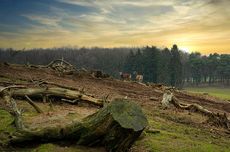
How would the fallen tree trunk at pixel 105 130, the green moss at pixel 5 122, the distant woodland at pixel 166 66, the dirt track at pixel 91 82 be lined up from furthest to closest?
the distant woodland at pixel 166 66
the dirt track at pixel 91 82
the green moss at pixel 5 122
the fallen tree trunk at pixel 105 130

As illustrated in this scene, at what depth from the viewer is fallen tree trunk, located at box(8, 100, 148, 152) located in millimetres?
9812

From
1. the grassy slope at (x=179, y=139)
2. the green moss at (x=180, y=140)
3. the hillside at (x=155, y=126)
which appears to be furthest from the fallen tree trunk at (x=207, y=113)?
the green moss at (x=180, y=140)

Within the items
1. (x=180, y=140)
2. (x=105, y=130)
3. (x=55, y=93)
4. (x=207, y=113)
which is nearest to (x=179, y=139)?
(x=180, y=140)

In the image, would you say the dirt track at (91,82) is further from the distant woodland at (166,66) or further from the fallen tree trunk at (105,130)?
the distant woodland at (166,66)

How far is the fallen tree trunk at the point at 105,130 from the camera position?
9.81 metres

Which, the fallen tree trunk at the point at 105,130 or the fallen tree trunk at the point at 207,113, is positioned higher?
the fallen tree trunk at the point at 105,130

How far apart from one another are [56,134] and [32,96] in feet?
24.7

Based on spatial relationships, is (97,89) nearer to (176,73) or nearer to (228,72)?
(176,73)

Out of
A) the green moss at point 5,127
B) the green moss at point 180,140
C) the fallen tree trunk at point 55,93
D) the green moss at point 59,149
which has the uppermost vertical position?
the fallen tree trunk at point 55,93

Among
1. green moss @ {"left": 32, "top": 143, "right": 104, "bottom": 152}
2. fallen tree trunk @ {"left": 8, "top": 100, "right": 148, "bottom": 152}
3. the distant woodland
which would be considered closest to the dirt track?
fallen tree trunk @ {"left": 8, "top": 100, "right": 148, "bottom": 152}

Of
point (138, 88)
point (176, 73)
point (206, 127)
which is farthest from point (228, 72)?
point (206, 127)

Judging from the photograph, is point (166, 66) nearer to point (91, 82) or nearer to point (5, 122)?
point (91, 82)

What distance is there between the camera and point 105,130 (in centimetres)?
999

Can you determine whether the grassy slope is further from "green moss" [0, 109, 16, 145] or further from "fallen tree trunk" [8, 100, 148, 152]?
"green moss" [0, 109, 16, 145]
